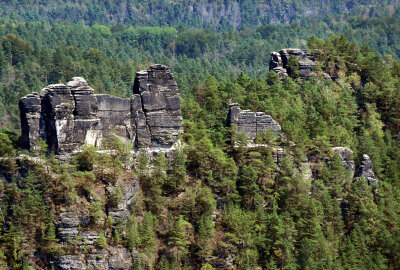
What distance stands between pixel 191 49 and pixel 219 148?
4130 inches

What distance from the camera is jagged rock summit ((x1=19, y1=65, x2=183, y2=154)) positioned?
214ft

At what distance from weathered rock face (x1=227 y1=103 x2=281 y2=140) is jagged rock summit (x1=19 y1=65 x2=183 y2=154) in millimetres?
4807

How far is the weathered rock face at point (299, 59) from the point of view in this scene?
85938 mm

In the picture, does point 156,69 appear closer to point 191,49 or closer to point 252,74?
point 252,74

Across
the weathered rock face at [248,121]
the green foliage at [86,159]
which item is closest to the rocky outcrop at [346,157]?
the weathered rock face at [248,121]

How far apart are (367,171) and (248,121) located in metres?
11.5

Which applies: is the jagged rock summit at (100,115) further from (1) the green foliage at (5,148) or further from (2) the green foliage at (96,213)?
(2) the green foliage at (96,213)

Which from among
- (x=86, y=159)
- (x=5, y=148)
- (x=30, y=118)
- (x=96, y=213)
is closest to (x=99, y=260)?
(x=96, y=213)

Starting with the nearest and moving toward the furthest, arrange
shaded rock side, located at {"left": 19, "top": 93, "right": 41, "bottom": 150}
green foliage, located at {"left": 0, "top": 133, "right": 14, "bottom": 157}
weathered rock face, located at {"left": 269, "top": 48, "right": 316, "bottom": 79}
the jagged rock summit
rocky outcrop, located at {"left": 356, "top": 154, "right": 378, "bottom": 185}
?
green foliage, located at {"left": 0, "top": 133, "right": 14, "bottom": 157} → shaded rock side, located at {"left": 19, "top": 93, "right": 41, "bottom": 150} → the jagged rock summit → rocky outcrop, located at {"left": 356, "top": 154, "right": 378, "bottom": 185} → weathered rock face, located at {"left": 269, "top": 48, "right": 316, "bottom": 79}

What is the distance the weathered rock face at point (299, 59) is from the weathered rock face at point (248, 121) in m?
13.6

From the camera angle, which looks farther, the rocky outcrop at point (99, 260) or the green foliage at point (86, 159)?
the green foliage at point (86, 159)

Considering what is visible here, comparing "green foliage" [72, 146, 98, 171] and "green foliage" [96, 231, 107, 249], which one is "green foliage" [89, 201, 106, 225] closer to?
"green foliage" [96, 231, 107, 249]

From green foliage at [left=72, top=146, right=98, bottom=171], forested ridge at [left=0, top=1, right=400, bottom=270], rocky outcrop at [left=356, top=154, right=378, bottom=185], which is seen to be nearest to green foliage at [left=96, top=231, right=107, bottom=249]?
forested ridge at [left=0, top=1, right=400, bottom=270]

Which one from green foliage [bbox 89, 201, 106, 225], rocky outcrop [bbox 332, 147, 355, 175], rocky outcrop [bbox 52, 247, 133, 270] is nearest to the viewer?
rocky outcrop [bbox 52, 247, 133, 270]
